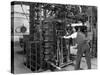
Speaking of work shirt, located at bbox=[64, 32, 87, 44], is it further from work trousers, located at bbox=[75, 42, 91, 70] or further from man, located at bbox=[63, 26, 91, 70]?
work trousers, located at bbox=[75, 42, 91, 70]

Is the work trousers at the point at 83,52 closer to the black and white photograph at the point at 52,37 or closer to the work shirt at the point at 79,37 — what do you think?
the black and white photograph at the point at 52,37

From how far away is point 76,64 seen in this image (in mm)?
5898

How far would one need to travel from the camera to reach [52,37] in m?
5.62

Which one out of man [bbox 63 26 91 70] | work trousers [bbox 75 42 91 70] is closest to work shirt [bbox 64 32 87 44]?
man [bbox 63 26 91 70]

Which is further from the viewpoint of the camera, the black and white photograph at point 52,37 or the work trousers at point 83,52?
the work trousers at point 83,52

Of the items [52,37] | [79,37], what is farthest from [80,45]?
[52,37]

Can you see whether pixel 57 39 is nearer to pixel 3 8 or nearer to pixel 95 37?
pixel 95 37

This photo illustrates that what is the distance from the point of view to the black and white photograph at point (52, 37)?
5.27m

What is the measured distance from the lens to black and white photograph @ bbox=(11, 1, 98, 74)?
527 cm

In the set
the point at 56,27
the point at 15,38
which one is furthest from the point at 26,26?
the point at 56,27

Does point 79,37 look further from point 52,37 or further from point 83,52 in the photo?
point 52,37

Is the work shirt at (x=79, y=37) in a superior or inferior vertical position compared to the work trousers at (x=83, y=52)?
superior

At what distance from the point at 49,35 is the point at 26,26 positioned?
67cm

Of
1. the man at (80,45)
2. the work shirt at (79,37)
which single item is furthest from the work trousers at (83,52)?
the work shirt at (79,37)
